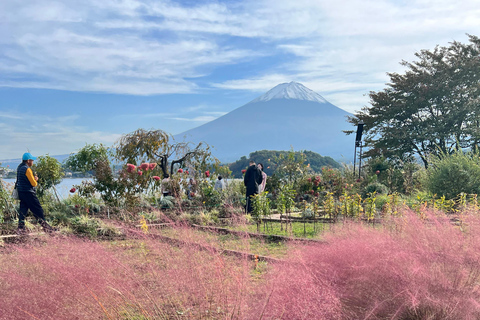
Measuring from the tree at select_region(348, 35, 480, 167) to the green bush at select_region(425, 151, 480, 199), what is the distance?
564 inches

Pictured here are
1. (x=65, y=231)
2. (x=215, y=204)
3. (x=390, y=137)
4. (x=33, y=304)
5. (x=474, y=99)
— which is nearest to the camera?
(x=33, y=304)

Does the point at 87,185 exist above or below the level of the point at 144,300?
above

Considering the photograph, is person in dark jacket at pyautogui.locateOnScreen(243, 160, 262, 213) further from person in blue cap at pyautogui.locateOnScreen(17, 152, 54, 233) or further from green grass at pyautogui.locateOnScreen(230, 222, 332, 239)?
person in blue cap at pyautogui.locateOnScreen(17, 152, 54, 233)

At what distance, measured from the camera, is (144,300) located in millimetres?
2516

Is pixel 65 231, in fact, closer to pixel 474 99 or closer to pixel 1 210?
pixel 1 210

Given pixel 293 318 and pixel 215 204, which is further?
pixel 215 204

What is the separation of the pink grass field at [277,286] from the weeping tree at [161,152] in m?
11.5

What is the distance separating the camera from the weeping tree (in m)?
14.3

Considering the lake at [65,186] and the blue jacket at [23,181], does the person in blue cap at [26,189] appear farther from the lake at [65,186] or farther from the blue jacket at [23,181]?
the lake at [65,186]

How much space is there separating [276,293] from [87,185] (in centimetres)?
816

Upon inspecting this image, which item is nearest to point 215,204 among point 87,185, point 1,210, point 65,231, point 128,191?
point 128,191

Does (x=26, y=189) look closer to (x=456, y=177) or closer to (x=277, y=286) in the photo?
(x=277, y=286)

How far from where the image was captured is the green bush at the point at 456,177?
28.7ft

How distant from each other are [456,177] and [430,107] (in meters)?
18.0
